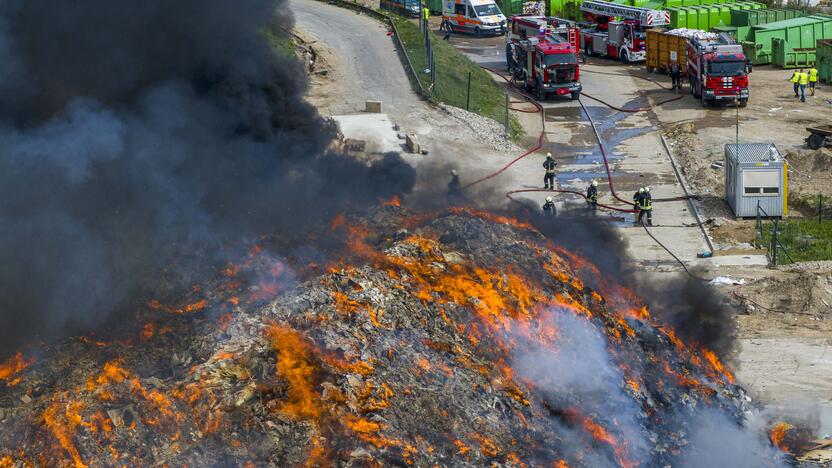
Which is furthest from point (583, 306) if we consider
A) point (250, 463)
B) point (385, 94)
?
point (385, 94)

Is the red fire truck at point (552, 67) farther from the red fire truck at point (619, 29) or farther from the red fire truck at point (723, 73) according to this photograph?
the red fire truck at point (619, 29)

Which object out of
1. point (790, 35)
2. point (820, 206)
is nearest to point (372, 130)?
point (820, 206)

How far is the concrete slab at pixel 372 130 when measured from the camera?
35.2m

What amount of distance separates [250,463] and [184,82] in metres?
11.4

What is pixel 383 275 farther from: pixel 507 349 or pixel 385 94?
pixel 385 94

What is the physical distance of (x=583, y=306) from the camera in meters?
21.6

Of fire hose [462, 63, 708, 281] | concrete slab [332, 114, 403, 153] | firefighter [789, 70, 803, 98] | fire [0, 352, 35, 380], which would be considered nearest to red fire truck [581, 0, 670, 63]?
fire hose [462, 63, 708, 281]

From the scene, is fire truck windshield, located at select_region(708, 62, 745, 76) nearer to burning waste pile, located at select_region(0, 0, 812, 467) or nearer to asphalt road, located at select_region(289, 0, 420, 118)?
asphalt road, located at select_region(289, 0, 420, 118)

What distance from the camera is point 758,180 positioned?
103 feet

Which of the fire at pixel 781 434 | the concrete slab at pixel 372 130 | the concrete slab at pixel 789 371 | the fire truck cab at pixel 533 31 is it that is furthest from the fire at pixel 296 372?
the fire truck cab at pixel 533 31

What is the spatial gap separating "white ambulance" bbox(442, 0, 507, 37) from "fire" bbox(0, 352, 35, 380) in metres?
43.6

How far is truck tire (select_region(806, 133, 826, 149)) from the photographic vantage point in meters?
37.3

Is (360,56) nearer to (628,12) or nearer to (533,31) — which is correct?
(533,31)

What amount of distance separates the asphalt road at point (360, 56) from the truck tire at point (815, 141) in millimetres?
14375
